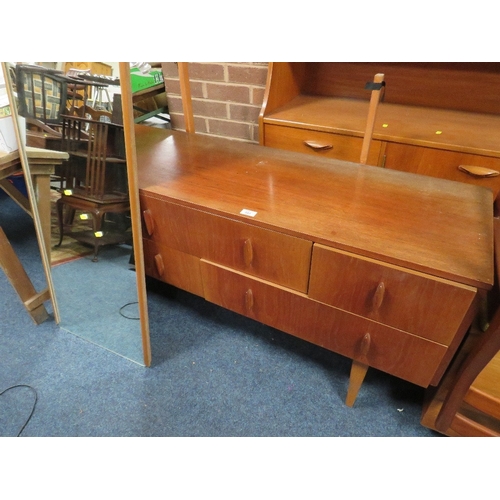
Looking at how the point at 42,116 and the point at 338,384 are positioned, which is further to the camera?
the point at 338,384

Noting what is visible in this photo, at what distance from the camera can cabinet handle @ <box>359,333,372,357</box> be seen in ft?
2.88

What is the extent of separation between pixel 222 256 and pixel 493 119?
1.02m

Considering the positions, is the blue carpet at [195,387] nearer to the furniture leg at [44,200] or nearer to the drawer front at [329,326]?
the drawer front at [329,326]

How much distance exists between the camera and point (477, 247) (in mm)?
759

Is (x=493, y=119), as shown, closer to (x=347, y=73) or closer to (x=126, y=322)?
(x=347, y=73)

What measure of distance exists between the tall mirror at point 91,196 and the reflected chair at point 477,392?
2.82ft

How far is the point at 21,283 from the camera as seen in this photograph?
50.4 inches

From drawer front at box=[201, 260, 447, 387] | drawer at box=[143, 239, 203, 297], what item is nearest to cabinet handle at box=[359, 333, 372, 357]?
drawer front at box=[201, 260, 447, 387]

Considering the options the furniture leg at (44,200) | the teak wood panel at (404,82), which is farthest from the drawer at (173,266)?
the teak wood panel at (404,82)

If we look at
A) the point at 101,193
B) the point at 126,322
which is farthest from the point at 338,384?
the point at 101,193

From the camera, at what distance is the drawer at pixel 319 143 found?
1176 millimetres

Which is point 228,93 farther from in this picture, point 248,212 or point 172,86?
point 248,212

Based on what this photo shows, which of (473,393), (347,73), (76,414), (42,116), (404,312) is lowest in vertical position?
(76,414)

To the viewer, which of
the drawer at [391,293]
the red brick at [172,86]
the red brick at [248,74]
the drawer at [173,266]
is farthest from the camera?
the red brick at [172,86]
